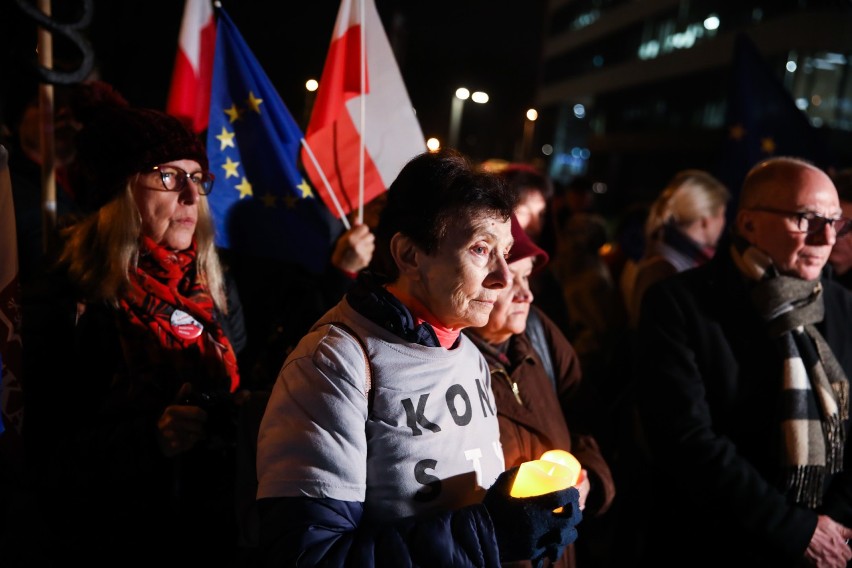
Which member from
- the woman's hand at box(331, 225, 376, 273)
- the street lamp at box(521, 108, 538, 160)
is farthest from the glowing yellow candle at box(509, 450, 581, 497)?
the street lamp at box(521, 108, 538, 160)

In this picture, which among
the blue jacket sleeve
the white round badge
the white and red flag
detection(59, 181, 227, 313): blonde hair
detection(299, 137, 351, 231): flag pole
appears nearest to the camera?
the blue jacket sleeve

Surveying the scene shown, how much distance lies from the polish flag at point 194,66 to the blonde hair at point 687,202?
121 inches

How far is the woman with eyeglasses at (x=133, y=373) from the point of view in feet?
7.34

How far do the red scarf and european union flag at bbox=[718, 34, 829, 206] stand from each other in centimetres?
420

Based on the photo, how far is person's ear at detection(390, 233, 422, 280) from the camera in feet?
6.22

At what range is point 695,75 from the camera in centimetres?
4141

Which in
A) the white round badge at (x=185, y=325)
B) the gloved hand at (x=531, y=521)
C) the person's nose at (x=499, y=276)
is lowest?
the gloved hand at (x=531, y=521)

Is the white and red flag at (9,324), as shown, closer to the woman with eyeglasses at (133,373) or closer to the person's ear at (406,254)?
the woman with eyeglasses at (133,373)

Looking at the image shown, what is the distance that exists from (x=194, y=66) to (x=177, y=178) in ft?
4.82

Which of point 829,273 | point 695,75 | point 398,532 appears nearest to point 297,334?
point 398,532

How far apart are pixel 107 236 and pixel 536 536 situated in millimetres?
1847

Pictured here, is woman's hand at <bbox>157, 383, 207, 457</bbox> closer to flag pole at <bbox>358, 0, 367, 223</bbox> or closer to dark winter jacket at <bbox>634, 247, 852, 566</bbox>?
flag pole at <bbox>358, 0, 367, 223</bbox>

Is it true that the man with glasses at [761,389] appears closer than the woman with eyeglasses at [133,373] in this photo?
No

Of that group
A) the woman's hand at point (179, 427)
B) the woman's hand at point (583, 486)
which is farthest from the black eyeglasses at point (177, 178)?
the woman's hand at point (583, 486)
